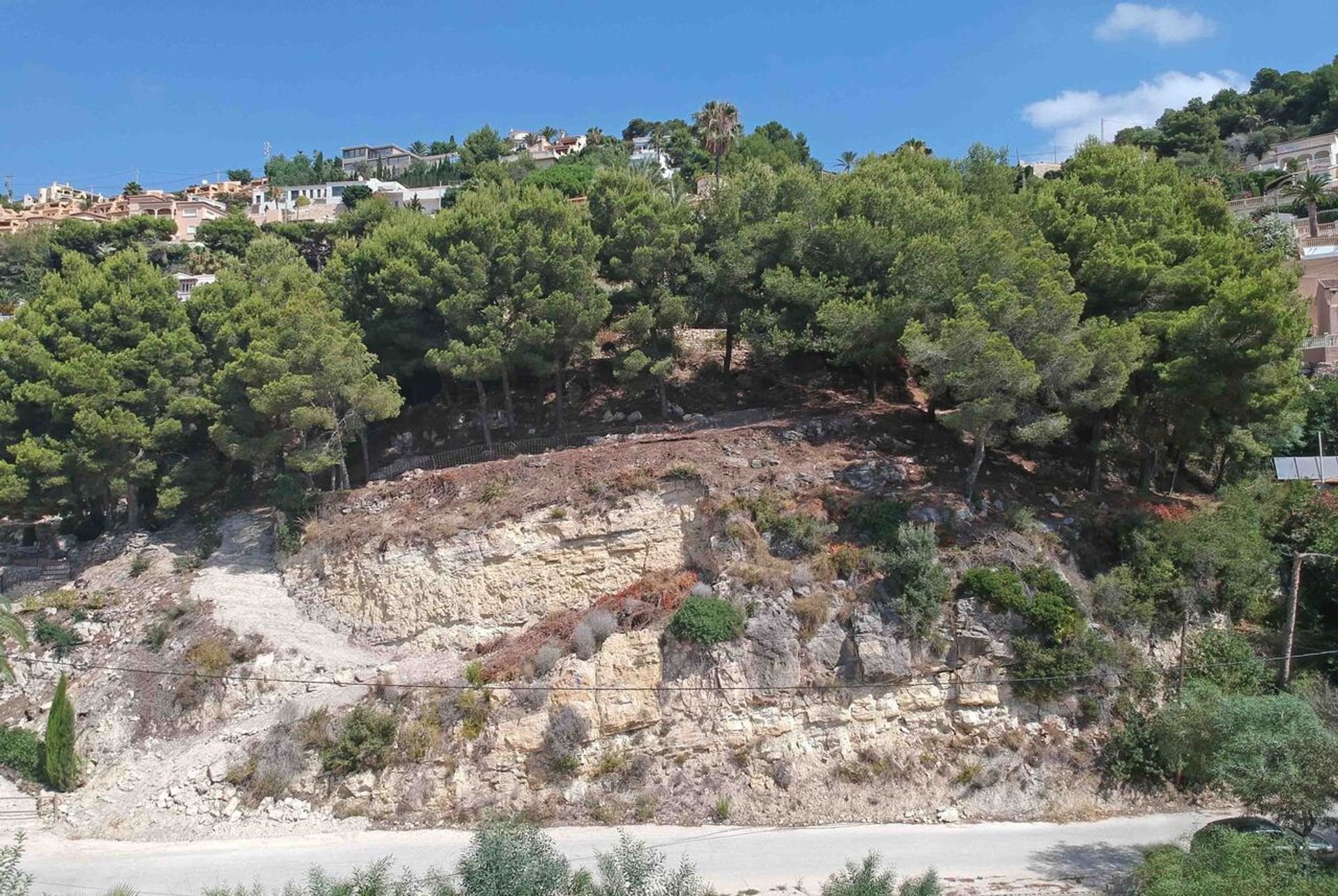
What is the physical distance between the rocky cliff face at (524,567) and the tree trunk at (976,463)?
6.76 metres

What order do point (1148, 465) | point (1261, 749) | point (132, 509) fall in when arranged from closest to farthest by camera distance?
point (1261, 749)
point (1148, 465)
point (132, 509)

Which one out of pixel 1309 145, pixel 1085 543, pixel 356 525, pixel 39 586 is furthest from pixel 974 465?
pixel 1309 145

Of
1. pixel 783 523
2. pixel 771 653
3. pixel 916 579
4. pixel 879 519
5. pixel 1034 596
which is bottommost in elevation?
pixel 771 653

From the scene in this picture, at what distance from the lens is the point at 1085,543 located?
74.6 feet

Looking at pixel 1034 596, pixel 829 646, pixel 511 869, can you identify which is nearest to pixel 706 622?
pixel 829 646

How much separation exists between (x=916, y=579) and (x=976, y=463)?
12.8 feet

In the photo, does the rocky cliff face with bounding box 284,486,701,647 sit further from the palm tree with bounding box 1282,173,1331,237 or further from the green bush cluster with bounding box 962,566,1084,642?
the palm tree with bounding box 1282,173,1331,237

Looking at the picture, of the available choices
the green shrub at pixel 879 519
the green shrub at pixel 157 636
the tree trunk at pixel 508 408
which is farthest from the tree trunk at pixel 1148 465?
the green shrub at pixel 157 636

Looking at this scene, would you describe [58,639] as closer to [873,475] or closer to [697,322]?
[697,322]

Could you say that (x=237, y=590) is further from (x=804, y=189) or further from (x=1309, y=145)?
(x=1309, y=145)

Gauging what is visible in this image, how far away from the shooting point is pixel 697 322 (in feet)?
99.3

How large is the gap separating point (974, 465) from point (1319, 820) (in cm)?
992

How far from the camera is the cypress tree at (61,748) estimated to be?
2145cm

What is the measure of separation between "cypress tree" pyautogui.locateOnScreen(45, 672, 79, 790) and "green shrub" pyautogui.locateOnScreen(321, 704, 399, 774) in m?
6.44
